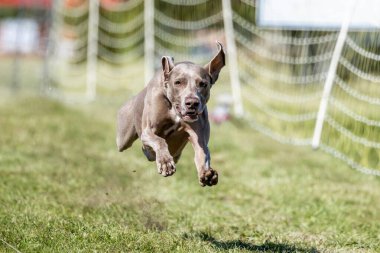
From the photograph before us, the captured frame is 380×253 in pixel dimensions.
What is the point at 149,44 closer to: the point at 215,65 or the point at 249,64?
the point at 249,64

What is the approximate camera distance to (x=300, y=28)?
1188 centimetres

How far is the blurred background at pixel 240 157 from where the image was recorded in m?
6.24

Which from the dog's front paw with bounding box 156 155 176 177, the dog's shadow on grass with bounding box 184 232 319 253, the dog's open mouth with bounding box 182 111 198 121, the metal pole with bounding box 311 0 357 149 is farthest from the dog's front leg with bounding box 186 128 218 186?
the metal pole with bounding box 311 0 357 149

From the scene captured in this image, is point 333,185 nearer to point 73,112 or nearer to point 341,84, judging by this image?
point 341,84

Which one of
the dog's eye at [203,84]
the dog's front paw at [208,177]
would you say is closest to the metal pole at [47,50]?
the dog's eye at [203,84]

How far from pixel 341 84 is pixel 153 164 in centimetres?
267

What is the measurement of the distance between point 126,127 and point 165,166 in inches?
47.0

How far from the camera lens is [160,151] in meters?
5.20

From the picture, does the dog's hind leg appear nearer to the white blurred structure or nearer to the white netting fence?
the white netting fence

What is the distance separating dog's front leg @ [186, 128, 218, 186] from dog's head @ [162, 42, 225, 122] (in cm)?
22

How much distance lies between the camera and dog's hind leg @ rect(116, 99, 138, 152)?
242 inches

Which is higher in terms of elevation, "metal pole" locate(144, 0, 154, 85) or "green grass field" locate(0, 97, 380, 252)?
"green grass field" locate(0, 97, 380, 252)

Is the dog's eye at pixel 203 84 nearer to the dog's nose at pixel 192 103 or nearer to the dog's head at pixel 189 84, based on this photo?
the dog's head at pixel 189 84

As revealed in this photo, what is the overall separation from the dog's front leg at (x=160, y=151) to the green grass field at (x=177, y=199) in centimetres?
66
